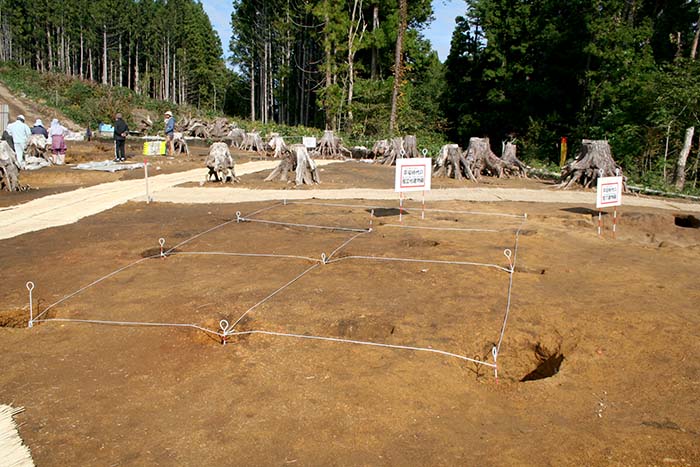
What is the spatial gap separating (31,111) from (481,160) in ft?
126

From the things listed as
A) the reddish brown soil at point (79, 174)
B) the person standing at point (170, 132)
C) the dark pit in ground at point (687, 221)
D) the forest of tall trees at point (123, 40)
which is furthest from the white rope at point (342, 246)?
the forest of tall trees at point (123, 40)

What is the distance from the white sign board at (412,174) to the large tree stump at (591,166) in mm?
7665

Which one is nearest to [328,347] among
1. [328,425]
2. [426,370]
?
[426,370]

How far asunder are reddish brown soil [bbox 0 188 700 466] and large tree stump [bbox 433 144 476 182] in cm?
998

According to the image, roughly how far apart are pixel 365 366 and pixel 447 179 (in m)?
14.5

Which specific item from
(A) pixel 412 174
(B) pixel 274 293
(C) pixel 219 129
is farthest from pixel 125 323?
(C) pixel 219 129

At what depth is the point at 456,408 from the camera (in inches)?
164

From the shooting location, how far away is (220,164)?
54.9 ft

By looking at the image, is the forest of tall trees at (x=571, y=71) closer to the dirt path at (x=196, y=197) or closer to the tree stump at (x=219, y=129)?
the dirt path at (x=196, y=197)

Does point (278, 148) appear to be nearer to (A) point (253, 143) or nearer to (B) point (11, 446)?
(A) point (253, 143)

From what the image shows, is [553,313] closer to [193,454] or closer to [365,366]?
[365,366]

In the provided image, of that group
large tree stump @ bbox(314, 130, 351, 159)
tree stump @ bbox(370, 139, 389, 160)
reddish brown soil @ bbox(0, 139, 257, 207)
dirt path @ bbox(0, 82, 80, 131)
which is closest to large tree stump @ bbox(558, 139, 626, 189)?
tree stump @ bbox(370, 139, 389, 160)

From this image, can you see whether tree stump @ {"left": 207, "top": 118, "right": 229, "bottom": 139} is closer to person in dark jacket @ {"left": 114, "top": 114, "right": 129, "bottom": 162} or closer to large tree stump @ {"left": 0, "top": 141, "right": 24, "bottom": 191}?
person in dark jacket @ {"left": 114, "top": 114, "right": 129, "bottom": 162}

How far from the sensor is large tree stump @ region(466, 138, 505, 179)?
64.5 ft
